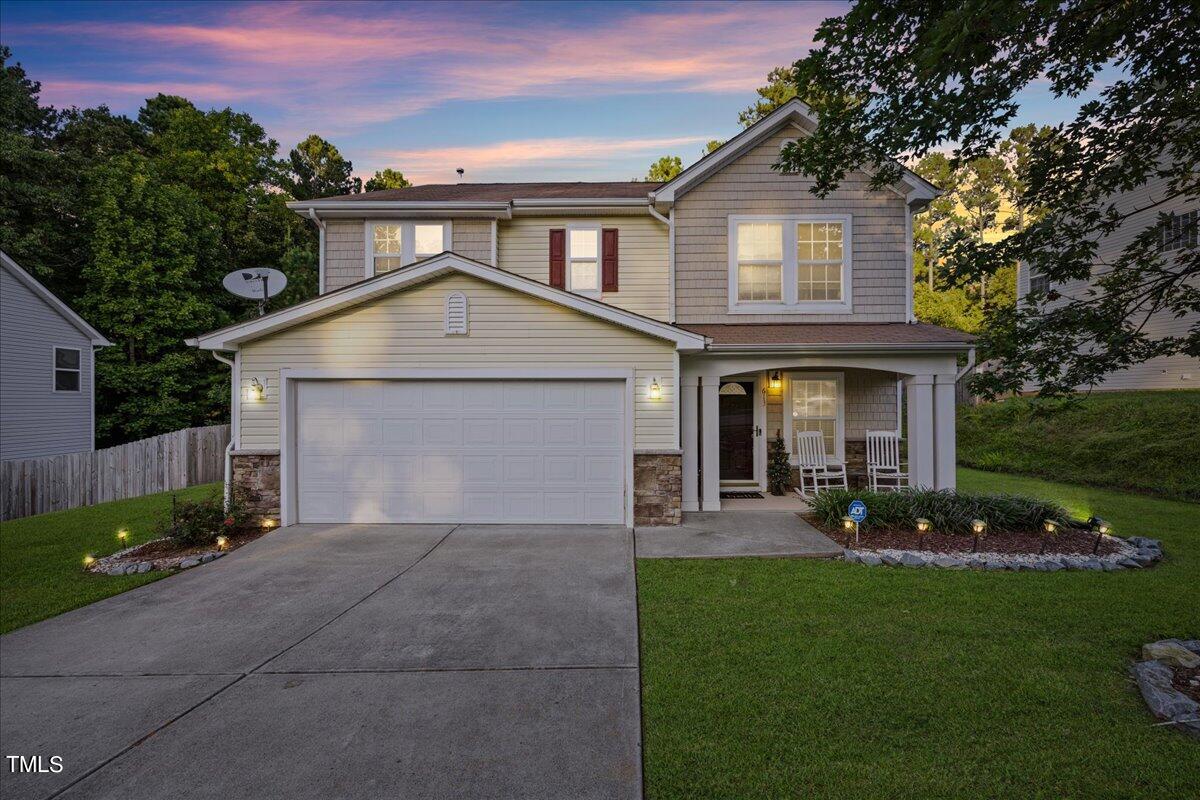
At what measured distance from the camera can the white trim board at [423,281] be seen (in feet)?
26.2

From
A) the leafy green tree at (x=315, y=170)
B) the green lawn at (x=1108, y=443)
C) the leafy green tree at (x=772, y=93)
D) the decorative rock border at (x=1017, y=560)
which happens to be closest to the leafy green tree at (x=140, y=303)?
the leafy green tree at (x=315, y=170)

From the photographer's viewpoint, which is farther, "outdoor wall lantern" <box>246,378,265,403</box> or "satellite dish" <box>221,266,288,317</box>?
"satellite dish" <box>221,266,288,317</box>

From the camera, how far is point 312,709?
3.46 metres

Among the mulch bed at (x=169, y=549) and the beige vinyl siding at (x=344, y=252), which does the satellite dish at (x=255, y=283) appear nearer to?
the beige vinyl siding at (x=344, y=252)

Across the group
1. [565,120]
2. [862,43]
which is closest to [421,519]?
[862,43]

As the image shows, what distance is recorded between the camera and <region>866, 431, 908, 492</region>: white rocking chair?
9961 millimetres

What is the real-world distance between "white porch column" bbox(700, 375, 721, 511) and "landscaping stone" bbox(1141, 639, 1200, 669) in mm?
5451

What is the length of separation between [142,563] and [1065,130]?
405 inches

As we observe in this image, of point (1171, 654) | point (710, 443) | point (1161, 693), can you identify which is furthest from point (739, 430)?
point (1161, 693)

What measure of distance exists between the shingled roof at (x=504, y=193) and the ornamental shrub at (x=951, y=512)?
22.4ft

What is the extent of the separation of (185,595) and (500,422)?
13.9ft

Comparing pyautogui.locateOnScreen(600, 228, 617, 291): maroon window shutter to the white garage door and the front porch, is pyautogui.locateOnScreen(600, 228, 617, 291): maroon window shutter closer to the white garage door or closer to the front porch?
the front porch

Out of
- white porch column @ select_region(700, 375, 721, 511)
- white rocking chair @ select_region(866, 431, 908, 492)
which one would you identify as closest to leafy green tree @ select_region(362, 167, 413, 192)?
white porch column @ select_region(700, 375, 721, 511)

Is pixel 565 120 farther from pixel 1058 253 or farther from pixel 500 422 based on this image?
pixel 1058 253
